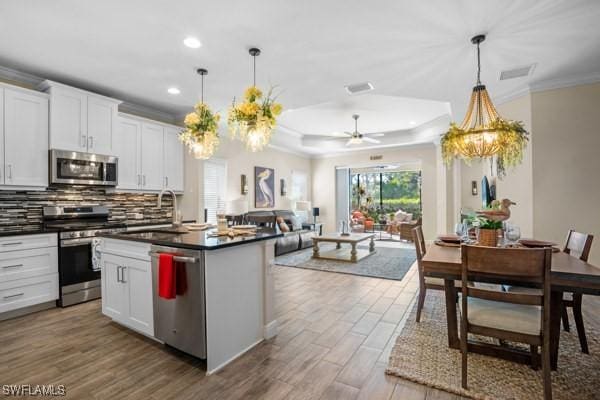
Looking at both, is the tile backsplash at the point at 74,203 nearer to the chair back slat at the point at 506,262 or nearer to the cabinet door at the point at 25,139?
the cabinet door at the point at 25,139

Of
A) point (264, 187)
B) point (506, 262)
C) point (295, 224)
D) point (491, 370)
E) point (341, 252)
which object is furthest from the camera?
point (295, 224)

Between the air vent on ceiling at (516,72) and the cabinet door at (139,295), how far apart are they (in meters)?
4.76

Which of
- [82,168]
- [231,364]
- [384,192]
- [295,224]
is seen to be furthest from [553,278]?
[384,192]

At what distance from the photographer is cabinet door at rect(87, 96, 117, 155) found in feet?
13.1

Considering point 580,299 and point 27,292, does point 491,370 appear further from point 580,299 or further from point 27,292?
point 27,292

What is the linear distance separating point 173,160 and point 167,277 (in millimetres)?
3538

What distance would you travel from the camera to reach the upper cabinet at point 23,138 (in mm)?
3270

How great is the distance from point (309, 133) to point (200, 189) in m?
4.10

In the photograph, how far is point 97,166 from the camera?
4.09 metres

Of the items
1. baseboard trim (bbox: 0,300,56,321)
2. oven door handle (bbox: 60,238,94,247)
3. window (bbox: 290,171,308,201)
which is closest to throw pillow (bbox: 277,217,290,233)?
window (bbox: 290,171,308,201)

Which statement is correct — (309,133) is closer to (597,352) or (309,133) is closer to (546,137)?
(546,137)

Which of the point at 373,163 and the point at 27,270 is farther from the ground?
the point at 373,163

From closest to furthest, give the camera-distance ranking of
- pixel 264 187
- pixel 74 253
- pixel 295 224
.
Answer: pixel 74 253 → pixel 264 187 → pixel 295 224

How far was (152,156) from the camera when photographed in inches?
191
